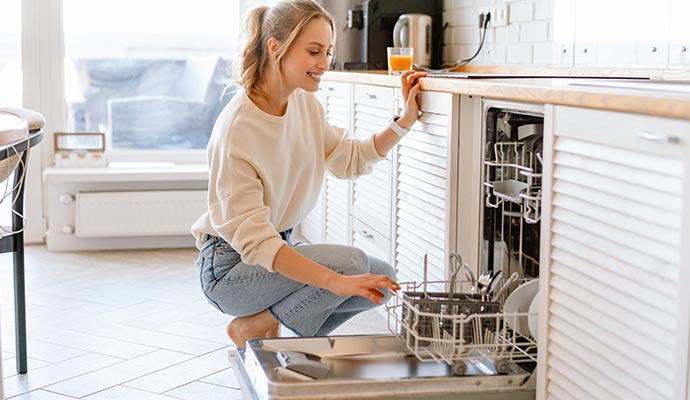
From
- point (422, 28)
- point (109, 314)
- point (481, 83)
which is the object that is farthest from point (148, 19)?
point (481, 83)

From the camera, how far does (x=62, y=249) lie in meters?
4.53

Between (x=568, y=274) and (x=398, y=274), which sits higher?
(x=568, y=274)

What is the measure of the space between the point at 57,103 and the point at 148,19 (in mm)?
628

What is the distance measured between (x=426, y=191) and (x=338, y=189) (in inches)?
46.8

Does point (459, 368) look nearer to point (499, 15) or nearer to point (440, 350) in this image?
point (440, 350)

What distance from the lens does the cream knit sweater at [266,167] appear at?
2107 mm

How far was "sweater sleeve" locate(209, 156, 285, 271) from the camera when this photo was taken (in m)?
2.08

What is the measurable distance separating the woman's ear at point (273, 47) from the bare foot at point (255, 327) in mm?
646

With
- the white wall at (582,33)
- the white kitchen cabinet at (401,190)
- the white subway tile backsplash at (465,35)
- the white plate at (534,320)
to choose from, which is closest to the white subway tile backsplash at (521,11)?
the white wall at (582,33)

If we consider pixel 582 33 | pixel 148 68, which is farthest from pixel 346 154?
pixel 148 68

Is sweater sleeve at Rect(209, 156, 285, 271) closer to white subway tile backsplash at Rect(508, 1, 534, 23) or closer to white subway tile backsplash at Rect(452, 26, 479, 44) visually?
white subway tile backsplash at Rect(508, 1, 534, 23)

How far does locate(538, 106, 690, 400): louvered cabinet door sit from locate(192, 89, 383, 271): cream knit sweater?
25.9 inches

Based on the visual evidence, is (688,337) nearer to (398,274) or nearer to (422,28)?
(398,274)

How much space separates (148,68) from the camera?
478 cm
